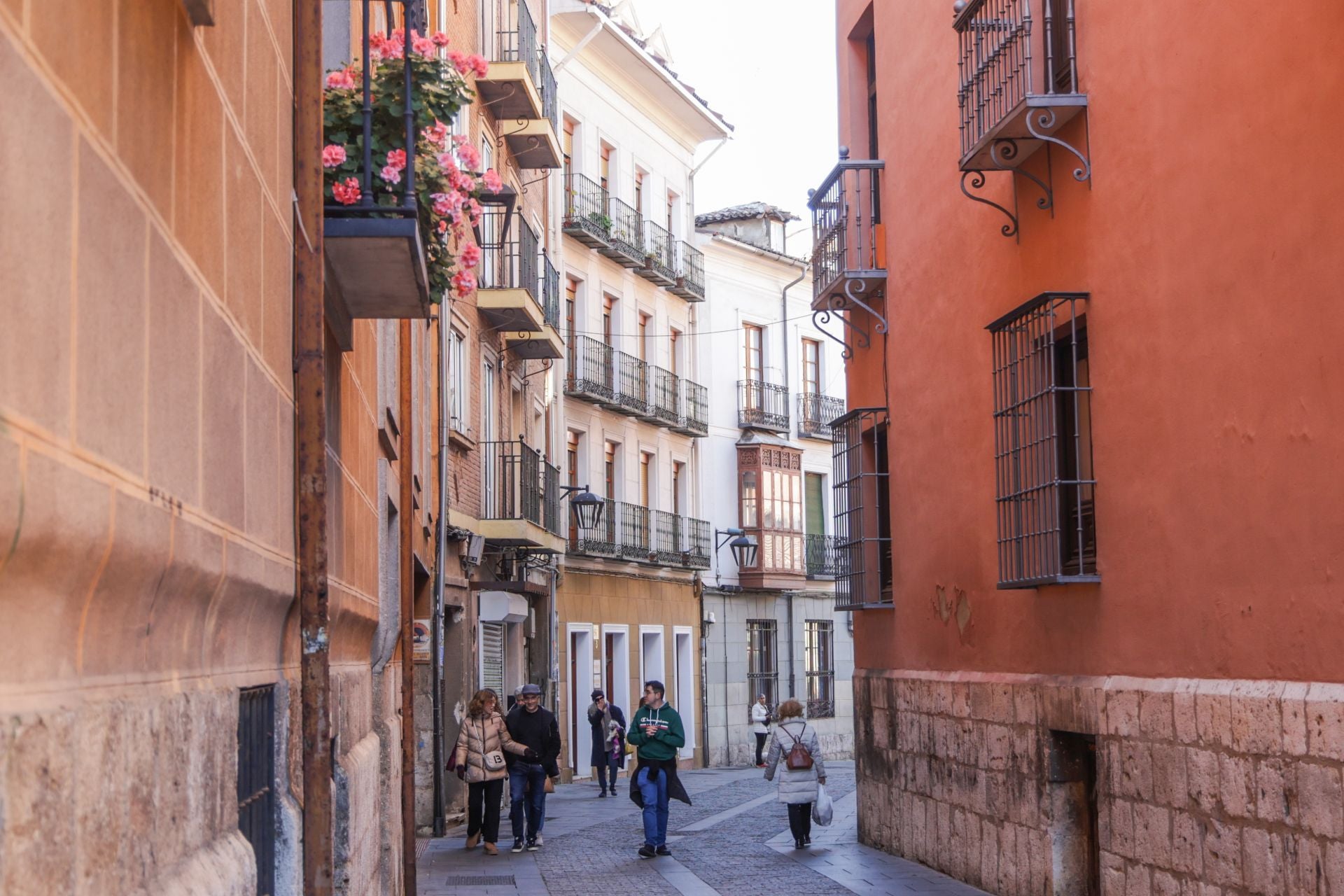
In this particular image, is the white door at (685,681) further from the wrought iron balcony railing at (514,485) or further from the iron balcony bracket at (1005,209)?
the iron balcony bracket at (1005,209)

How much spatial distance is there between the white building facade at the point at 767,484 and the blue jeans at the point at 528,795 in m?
21.9

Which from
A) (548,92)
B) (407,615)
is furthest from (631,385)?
(407,615)

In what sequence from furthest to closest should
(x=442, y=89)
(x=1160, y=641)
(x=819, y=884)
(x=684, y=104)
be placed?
(x=684, y=104) → (x=819, y=884) → (x=1160, y=641) → (x=442, y=89)

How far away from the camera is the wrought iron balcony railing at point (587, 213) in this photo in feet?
110

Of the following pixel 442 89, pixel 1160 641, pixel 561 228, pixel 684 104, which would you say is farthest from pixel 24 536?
pixel 684 104

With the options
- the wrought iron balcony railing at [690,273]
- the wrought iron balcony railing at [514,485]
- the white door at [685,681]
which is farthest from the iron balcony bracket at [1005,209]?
the white door at [685,681]

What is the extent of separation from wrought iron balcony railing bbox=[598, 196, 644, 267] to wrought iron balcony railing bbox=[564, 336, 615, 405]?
1.89 m

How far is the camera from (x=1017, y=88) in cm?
1158

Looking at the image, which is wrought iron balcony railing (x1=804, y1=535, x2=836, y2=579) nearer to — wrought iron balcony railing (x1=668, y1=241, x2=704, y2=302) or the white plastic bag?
wrought iron balcony railing (x1=668, y1=241, x2=704, y2=302)

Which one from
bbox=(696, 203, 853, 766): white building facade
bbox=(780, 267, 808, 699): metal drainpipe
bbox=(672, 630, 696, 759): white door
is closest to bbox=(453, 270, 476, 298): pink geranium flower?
bbox=(672, 630, 696, 759): white door

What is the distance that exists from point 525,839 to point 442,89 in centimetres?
1265

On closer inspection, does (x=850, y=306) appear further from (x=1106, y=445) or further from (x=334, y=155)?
(x=334, y=155)

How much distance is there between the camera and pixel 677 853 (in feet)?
58.0

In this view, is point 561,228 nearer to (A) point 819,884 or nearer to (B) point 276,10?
(A) point 819,884
